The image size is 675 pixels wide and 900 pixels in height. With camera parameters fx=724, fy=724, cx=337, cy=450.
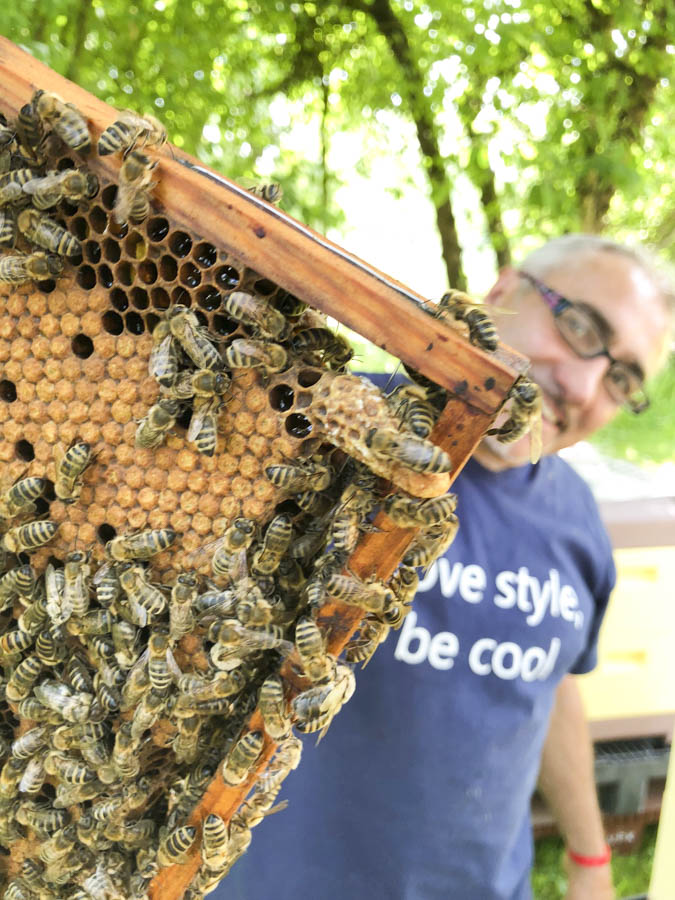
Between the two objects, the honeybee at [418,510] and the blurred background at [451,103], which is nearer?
the honeybee at [418,510]

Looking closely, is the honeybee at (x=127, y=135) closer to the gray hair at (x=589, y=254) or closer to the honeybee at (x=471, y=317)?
the honeybee at (x=471, y=317)

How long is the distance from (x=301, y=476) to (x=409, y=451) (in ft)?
0.65

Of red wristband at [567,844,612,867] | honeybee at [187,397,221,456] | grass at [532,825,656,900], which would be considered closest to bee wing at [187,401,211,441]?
honeybee at [187,397,221,456]

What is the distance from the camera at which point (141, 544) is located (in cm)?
116

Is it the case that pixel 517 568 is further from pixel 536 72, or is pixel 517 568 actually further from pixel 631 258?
pixel 536 72

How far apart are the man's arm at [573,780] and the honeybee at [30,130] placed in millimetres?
2596

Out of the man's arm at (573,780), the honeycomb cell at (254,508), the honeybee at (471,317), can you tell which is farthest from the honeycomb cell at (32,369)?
the man's arm at (573,780)

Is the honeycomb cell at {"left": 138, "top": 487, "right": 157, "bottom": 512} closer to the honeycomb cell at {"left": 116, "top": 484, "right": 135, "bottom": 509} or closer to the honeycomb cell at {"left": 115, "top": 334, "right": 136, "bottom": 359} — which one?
the honeycomb cell at {"left": 116, "top": 484, "right": 135, "bottom": 509}

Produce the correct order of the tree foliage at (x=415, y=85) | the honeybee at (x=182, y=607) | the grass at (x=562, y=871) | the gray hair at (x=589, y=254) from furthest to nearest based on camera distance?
the grass at (x=562, y=871), the tree foliage at (x=415, y=85), the gray hair at (x=589, y=254), the honeybee at (x=182, y=607)

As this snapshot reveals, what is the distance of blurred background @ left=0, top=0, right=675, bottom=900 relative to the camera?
9.70 feet

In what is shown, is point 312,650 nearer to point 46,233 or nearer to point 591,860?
point 46,233

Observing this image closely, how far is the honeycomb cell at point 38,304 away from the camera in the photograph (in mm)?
1230

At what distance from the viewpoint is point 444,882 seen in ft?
7.34

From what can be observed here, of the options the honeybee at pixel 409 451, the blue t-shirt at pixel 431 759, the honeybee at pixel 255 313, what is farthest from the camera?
the blue t-shirt at pixel 431 759
